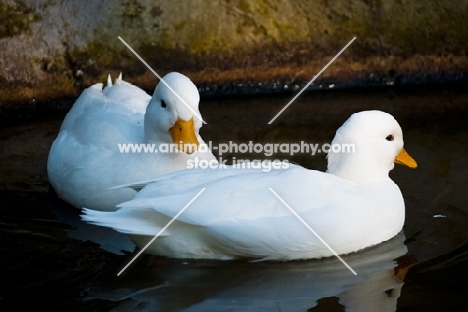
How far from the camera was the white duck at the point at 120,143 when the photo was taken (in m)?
6.65

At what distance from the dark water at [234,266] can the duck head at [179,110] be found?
33.3 inches

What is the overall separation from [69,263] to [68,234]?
57cm

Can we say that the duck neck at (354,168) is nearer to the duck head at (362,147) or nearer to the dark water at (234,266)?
the duck head at (362,147)

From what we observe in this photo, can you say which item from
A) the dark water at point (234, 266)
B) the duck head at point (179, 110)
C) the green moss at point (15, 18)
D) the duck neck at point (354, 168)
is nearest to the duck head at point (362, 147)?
the duck neck at point (354, 168)

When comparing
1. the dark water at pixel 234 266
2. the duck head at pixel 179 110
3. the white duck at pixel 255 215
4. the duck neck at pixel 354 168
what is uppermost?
the duck head at pixel 179 110

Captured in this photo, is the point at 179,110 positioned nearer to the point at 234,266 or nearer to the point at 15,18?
the point at 234,266

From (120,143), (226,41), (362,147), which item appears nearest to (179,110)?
(120,143)

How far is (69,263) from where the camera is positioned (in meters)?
6.03

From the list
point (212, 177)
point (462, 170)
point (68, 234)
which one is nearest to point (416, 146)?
point (462, 170)

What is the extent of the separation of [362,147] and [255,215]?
1029mm

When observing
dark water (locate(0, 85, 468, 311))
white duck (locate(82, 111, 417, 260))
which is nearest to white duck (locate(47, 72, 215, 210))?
dark water (locate(0, 85, 468, 311))

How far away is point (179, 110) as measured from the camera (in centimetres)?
662

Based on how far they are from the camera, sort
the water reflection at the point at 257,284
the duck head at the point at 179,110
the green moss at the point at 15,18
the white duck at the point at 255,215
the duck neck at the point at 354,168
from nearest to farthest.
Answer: the water reflection at the point at 257,284 < the white duck at the point at 255,215 < the duck neck at the point at 354,168 < the duck head at the point at 179,110 < the green moss at the point at 15,18

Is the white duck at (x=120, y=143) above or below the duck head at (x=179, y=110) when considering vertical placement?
below
